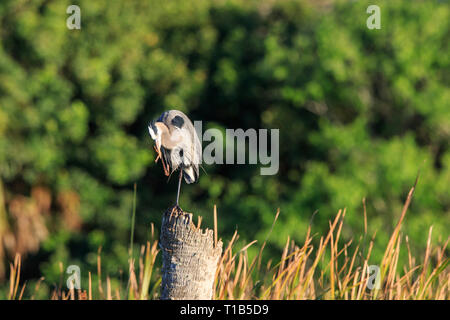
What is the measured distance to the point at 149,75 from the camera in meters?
12.2

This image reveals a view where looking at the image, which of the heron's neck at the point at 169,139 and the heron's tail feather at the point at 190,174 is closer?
the heron's neck at the point at 169,139

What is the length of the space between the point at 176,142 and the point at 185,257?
536 millimetres

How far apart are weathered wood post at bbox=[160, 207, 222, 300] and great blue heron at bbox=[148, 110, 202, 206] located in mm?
138

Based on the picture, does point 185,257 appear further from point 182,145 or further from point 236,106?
point 236,106

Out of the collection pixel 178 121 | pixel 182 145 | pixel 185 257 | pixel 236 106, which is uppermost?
pixel 236 106

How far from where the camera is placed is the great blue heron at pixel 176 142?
2473 mm

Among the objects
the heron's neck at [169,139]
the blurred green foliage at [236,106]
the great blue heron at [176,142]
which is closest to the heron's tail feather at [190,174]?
the great blue heron at [176,142]

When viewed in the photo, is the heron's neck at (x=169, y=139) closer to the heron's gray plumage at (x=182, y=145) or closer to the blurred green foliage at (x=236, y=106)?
the heron's gray plumage at (x=182, y=145)

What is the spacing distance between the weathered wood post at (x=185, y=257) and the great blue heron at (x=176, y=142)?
0.45 ft

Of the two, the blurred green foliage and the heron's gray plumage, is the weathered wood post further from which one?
the blurred green foliage

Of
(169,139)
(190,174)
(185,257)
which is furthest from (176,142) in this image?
(185,257)

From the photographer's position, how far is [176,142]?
2.54m
